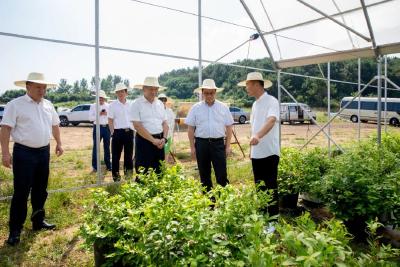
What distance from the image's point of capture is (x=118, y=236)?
2262 mm

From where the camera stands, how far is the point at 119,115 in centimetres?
598

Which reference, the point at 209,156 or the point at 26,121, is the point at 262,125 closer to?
the point at 209,156

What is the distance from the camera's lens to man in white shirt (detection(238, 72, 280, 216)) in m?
3.66

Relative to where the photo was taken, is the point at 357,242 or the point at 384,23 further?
the point at 384,23

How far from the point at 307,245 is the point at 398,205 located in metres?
2.27

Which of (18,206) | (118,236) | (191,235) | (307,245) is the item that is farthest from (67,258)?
(307,245)

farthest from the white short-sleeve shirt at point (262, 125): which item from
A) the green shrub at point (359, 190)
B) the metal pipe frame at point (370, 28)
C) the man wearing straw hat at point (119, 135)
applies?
the man wearing straw hat at point (119, 135)

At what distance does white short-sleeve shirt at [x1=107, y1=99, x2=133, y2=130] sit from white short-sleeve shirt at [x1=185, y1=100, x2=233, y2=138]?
6.80ft

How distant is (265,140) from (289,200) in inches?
54.1

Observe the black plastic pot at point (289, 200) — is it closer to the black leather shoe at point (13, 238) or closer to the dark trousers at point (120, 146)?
the dark trousers at point (120, 146)

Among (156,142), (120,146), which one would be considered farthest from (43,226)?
(120,146)

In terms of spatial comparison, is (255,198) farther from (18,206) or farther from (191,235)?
→ (18,206)

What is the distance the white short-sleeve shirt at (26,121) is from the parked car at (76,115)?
1887 cm

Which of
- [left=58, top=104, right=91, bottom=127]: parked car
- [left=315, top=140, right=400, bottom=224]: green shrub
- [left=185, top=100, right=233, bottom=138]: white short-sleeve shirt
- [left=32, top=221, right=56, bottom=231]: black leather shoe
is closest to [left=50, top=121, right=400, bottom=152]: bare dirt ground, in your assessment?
[left=58, top=104, right=91, bottom=127]: parked car
